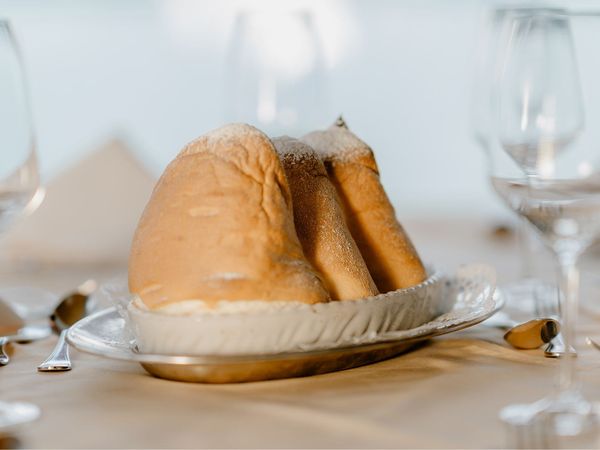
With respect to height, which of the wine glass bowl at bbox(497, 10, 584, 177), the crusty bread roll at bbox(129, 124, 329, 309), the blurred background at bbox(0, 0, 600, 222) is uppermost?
the wine glass bowl at bbox(497, 10, 584, 177)

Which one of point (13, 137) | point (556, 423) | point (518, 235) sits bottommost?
point (518, 235)

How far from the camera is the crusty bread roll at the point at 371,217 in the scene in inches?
44.6

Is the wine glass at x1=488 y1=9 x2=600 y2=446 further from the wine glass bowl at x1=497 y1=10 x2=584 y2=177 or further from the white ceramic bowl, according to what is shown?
the white ceramic bowl

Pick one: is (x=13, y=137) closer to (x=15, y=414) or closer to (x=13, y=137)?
(x=13, y=137)

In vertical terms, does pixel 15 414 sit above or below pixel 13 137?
below

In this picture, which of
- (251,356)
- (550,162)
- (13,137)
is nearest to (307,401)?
(251,356)

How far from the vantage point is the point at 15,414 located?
87 centimetres

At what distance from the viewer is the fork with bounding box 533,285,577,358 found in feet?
3.59

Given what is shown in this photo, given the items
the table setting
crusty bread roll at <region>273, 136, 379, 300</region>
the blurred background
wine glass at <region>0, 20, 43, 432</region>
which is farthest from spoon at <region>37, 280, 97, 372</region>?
the blurred background

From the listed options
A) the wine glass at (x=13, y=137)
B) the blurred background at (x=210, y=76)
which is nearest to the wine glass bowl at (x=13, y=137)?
the wine glass at (x=13, y=137)

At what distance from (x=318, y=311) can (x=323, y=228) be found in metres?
0.13

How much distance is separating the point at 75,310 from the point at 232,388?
52 cm

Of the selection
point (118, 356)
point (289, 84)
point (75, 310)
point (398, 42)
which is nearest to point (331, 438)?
point (118, 356)

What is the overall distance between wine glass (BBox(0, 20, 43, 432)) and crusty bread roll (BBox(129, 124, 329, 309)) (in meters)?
0.24
